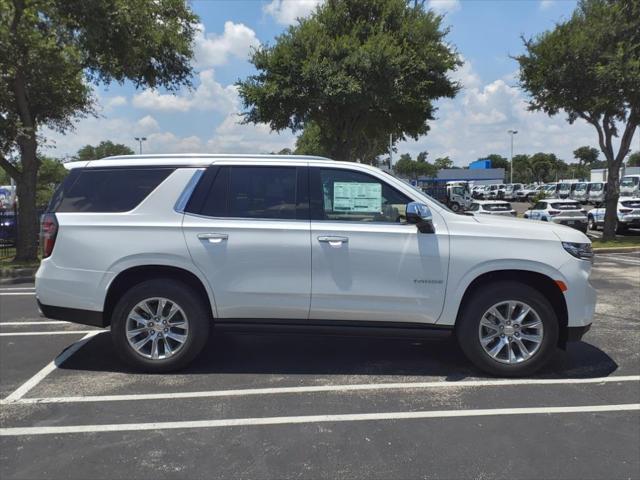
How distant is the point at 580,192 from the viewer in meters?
44.5

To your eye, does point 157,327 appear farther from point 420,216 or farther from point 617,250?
point 617,250

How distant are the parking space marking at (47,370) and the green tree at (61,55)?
9086mm

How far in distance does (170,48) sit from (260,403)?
571 inches

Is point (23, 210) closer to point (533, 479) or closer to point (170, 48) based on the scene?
point (170, 48)

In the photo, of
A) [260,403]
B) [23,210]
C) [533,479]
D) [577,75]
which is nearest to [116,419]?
[260,403]

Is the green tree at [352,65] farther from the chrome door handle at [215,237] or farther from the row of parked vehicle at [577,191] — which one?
the row of parked vehicle at [577,191]

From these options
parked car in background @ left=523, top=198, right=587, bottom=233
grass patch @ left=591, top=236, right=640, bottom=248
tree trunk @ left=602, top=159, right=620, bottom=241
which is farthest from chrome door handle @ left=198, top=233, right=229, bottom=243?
tree trunk @ left=602, top=159, right=620, bottom=241

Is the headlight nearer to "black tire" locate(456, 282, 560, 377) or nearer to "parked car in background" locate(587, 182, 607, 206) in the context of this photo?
"black tire" locate(456, 282, 560, 377)

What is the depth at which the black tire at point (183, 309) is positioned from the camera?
4797mm

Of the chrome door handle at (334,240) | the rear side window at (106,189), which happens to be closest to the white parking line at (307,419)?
the chrome door handle at (334,240)

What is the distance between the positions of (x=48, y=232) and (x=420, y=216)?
10.9 ft

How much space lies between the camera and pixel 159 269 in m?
4.91

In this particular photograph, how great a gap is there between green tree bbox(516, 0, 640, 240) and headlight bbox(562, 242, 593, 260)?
13.1 meters

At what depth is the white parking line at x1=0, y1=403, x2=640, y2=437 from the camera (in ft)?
12.6
